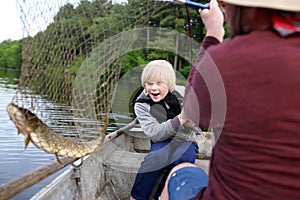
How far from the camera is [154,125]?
271 centimetres

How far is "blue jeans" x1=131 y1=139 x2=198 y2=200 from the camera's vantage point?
277cm

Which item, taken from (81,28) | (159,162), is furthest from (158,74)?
(81,28)

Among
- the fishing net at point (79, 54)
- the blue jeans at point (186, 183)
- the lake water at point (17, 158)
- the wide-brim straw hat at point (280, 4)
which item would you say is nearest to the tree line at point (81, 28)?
the fishing net at point (79, 54)

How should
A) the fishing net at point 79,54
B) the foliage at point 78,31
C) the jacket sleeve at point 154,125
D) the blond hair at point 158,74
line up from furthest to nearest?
1. the blond hair at point 158,74
2. the jacket sleeve at point 154,125
3. the foliage at point 78,31
4. the fishing net at point 79,54

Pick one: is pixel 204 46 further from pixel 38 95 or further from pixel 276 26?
pixel 38 95

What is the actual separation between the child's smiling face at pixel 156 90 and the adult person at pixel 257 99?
1496mm

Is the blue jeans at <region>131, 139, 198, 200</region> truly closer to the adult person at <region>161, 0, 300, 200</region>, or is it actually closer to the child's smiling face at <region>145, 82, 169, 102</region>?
the child's smiling face at <region>145, 82, 169, 102</region>

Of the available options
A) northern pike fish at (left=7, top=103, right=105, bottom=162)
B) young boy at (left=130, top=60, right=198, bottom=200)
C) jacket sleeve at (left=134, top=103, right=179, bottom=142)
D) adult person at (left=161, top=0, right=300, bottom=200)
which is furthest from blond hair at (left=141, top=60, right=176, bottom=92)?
adult person at (left=161, top=0, right=300, bottom=200)

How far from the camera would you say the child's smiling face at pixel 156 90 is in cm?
276

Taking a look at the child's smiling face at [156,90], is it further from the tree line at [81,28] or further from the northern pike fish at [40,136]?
the northern pike fish at [40,136]

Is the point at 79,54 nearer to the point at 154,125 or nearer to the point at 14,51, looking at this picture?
the point at 154,125

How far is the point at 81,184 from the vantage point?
9.46ft

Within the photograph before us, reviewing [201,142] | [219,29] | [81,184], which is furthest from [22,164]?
[219,29]

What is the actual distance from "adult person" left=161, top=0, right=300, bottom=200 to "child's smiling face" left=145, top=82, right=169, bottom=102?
4.91ft
